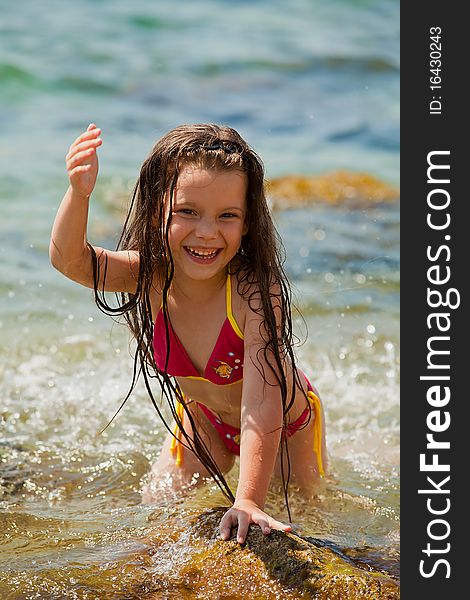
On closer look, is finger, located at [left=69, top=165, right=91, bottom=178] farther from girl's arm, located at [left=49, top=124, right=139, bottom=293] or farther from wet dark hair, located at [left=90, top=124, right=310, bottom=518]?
wet dark hair, located at [left=90, top=124, right=310, bottom=518]

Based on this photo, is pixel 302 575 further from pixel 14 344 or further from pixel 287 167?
pixel 287 167

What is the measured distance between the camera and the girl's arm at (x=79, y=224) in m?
2.85

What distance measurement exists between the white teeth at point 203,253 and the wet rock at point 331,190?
19.9 ft

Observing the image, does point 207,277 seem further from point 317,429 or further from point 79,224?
point 317,429

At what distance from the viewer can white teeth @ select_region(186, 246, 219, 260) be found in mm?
3051

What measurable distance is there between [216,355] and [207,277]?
300 millimetres

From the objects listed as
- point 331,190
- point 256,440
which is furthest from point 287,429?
point 331,190

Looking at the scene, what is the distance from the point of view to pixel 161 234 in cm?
310

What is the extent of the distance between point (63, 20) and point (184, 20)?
1804 millimetres

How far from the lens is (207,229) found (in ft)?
9.77

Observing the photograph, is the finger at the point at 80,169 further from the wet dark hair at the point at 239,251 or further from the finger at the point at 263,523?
the finger at the point at 263,523

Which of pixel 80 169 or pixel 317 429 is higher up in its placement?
pixel 80 169

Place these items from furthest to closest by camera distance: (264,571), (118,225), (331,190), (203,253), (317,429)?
(331,190)
(118,225)
(317,429)
(203,253)
(264,571)

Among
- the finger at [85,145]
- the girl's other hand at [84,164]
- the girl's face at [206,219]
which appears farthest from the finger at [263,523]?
the finger at [85,145]
